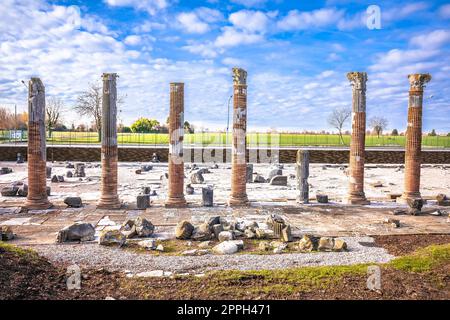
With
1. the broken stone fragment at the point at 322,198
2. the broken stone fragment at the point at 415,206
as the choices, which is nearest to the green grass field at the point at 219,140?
the broken stone fragment at the point at 322,198

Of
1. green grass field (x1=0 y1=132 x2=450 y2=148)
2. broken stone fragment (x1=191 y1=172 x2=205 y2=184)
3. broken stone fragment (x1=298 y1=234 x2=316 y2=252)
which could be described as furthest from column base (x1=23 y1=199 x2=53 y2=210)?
green grass field (x1=0 y1=132 x2=450 y2=148)

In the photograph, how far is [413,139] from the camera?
1583 centimetres

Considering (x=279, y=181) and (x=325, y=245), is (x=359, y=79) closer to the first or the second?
(x=279, y=181)

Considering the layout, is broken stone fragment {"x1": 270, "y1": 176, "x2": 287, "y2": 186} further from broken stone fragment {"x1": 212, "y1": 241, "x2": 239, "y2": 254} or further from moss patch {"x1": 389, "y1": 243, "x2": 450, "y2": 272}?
moss patch {"x1": 389, "y1": 243, "x2": 450, "y2": 272}

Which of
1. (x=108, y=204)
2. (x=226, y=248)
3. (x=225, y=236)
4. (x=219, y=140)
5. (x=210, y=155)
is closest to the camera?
(x=226, y=248)

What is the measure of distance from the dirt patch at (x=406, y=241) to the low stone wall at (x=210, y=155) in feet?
85.1

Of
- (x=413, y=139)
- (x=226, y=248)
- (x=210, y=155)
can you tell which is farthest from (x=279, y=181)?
(x=210, y=155)

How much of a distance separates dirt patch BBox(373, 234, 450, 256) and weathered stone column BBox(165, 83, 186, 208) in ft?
23.0

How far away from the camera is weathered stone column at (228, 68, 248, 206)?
14.7 meters

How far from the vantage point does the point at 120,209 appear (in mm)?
13969

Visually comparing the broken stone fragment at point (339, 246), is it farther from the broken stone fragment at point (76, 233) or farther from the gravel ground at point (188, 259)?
the broken stone fragment at point (76, 233)

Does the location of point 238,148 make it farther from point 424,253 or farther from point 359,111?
point 424,253

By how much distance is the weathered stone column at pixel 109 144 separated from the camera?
1387 cm

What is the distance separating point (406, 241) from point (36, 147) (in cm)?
1209
